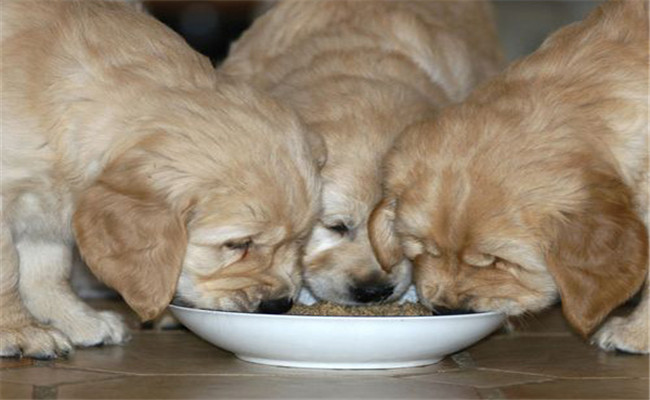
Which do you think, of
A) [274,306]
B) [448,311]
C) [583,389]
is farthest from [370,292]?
[583,389]

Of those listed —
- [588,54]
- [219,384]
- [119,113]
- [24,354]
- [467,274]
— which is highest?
[588,54]

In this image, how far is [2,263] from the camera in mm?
4348

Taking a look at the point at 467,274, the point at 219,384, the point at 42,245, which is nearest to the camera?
the point at 219,384

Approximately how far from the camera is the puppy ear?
468 cm

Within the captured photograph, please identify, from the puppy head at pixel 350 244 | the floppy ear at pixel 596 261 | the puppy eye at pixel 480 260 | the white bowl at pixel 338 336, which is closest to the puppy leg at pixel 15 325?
the white bowl at pixel 338 336

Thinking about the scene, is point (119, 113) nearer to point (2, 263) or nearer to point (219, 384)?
point (2, 263)

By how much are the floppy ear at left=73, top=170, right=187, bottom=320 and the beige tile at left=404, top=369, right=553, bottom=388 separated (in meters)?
0.94

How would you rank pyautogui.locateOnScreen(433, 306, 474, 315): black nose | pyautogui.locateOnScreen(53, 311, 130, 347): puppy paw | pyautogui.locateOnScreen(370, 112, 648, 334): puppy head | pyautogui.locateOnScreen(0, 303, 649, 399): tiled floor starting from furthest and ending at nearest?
pyautogui.locateOnScreen(53, 311, 130, 347): puppy paw, pyautogui.locateOnScreen(433, 306, 474, 315): black nose, pyautogui.locateOnScreen(370, 112, 648, 334): puppy head, pyautogui.locateOnScreen(0, 303, 649, 399): tiled floor

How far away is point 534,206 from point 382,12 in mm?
1914

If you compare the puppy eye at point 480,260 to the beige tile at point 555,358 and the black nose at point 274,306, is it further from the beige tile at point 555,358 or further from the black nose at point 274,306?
the black nose at point 274,306

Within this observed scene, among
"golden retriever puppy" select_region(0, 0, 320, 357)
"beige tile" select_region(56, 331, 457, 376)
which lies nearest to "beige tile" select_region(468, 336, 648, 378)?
"beige tile" select_region(56, 331, 457, 376)

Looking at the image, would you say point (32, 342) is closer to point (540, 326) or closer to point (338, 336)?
point (338, 336)

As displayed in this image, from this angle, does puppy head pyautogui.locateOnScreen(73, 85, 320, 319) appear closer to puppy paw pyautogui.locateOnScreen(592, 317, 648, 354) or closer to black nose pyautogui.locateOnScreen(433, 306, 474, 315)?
black nose pyautogui.locateOnScreen(433, 306, 474, 315)

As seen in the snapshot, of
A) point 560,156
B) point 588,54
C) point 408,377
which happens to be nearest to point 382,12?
point 588,54
